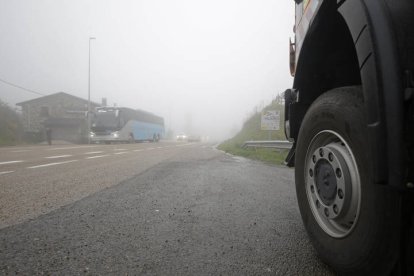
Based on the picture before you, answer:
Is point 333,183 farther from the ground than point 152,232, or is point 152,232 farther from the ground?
point 333,183

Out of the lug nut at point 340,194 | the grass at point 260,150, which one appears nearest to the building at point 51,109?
the grass at point 260,150

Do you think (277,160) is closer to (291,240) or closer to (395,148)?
(291,240)

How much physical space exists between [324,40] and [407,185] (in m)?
1.16

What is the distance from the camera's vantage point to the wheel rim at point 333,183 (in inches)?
52.9

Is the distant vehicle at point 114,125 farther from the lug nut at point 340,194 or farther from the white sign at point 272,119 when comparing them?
the lug nut at point 340,194

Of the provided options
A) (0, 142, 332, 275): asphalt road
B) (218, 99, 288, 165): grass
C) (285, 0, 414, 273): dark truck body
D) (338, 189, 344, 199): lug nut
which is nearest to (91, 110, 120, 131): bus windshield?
(218, 99, 288, 165): grass

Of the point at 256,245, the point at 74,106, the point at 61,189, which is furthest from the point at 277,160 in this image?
the point at 74,106

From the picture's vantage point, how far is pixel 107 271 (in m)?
1.50

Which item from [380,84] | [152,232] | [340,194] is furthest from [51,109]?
[380,84]

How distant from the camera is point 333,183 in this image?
1.49 meters

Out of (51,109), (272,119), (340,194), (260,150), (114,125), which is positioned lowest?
(260,150)

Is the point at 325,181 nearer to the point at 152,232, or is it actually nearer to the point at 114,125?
the point at 152,232

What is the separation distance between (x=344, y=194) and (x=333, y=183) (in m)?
0.14

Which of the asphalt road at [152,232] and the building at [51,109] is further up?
the building at [51,109]
